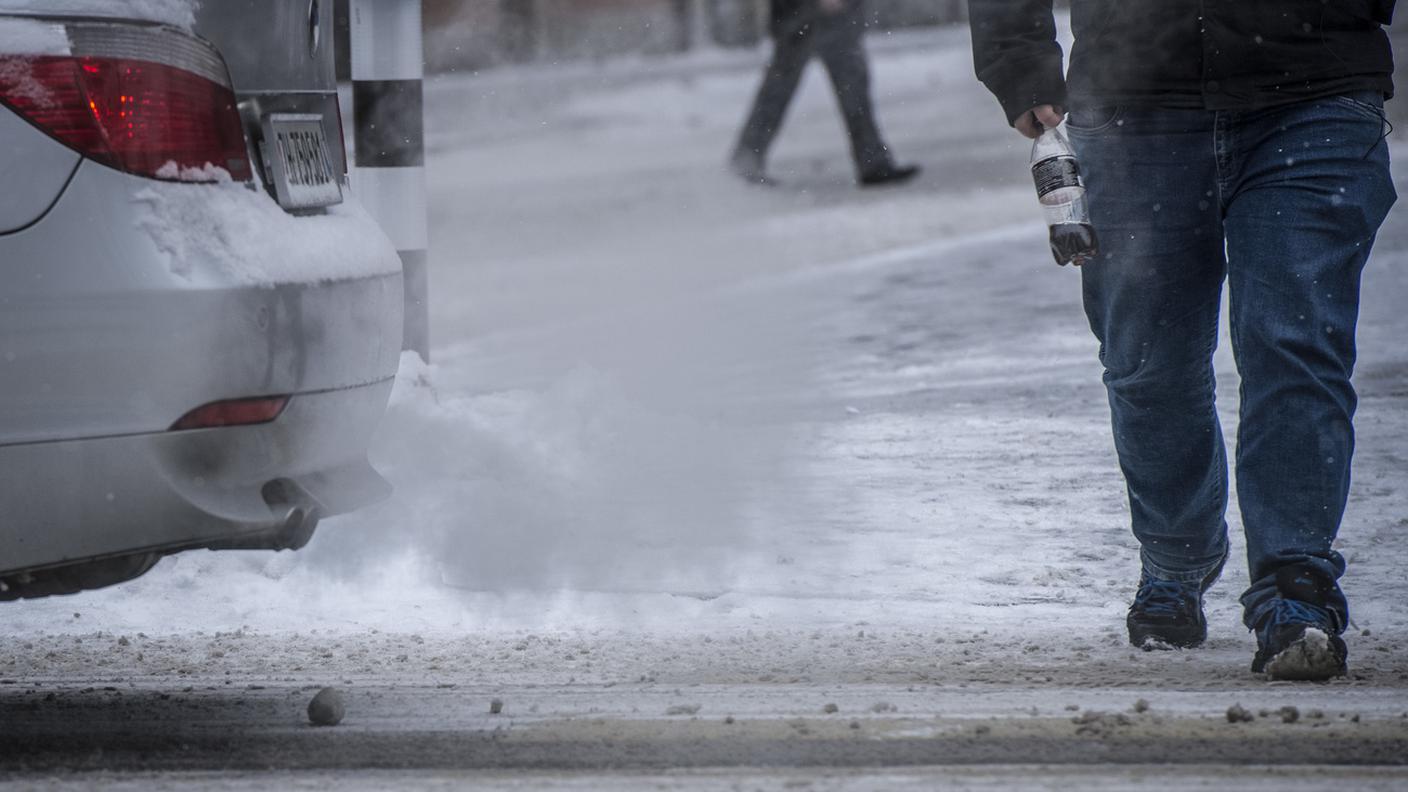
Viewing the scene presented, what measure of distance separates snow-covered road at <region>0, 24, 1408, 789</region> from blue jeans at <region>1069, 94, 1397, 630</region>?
29cm

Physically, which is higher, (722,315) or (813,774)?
(813,774)

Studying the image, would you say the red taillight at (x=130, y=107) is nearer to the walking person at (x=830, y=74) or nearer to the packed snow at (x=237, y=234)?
the packed snow at (x=237, y=234)

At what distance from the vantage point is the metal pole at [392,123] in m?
5.46

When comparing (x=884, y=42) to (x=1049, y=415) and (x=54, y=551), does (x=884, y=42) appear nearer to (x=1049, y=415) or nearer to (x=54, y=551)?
(x=1049, y=415)

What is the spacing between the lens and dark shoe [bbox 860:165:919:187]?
12500mm

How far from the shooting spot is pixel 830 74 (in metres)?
12.2

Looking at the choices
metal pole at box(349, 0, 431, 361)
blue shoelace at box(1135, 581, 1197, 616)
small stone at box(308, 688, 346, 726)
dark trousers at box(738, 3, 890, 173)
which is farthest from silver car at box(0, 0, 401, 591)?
dark trousers at box(738, 3, 890, 173)

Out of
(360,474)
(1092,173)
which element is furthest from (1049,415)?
(360,474)

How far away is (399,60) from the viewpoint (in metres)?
5.48

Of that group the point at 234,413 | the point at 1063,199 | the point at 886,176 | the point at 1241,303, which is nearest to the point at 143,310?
the point at 234,413

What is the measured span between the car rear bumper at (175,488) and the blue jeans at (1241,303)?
1494 mm

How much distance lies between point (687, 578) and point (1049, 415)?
1937 millimetres

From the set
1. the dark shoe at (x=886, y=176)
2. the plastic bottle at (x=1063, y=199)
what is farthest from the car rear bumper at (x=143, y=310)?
the dark shoe at (x=886, y=176)

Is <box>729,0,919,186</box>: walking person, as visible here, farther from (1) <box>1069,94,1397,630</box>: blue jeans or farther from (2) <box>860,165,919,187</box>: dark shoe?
(1) <box>1069,94,1397,630</box>: blue jeans
